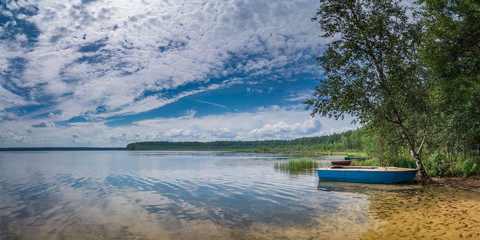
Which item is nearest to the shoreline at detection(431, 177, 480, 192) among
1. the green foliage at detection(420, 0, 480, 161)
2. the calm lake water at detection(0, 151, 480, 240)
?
the calm lake water at detection(0, 151, 480, 240)

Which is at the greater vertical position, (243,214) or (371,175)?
(371,175)

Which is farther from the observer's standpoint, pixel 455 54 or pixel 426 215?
pixel 455 54

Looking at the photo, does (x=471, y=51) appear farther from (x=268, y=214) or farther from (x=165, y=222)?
(x=165, y=222)

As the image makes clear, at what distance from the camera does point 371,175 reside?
20891 millimetres

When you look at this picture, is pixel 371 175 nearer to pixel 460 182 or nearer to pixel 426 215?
pixel 460 182

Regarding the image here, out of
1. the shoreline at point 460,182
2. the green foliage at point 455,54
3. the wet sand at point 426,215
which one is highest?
the green foliage at point 455,54

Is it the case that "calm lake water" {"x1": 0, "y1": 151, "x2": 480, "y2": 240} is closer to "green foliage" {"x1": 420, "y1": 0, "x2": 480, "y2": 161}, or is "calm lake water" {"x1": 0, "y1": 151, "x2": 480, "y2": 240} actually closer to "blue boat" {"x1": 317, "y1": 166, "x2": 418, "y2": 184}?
"blue boat" {"x1": 317, "y1": 166, "x2": 418, "y2": 184}

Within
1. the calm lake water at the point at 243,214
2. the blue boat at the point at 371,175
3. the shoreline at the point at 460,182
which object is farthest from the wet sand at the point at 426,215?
the blue boat at the point at 371,175

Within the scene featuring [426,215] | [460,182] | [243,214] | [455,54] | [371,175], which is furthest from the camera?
[371,175]

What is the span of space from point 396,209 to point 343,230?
4.33 m

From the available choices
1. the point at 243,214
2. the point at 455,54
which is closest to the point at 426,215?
the point at 243,214

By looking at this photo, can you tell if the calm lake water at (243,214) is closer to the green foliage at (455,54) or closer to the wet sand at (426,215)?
the wet sand at (426,215)

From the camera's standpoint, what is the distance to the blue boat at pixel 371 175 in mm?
19797

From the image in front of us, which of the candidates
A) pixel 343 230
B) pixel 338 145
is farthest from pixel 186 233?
pixel 338 145
